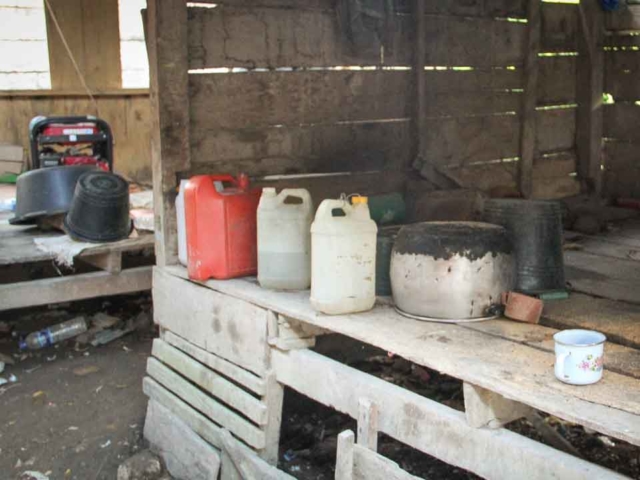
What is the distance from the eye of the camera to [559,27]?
5836 millimetres

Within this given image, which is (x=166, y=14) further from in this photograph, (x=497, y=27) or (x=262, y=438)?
(x=497, y=27)

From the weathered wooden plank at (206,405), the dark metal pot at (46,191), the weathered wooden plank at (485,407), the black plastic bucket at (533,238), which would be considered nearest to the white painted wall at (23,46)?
the dark metal pot at (46,191)

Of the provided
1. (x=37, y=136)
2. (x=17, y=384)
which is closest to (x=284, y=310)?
(x=17, y=384)

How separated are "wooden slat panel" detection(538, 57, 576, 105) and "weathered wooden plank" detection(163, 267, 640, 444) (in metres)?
3.06

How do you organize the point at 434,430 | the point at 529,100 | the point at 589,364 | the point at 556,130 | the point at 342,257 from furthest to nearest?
the point at 556,130 → the point at 529,100 → the point at 342,257 → the point at 434,430 → the point at 589,364

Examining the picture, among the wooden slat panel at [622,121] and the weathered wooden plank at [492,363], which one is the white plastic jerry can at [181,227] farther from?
the wooden slat panel at [622,121]

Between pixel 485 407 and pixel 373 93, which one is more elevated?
pixel 373 93

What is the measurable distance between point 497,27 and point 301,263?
8.57 feet

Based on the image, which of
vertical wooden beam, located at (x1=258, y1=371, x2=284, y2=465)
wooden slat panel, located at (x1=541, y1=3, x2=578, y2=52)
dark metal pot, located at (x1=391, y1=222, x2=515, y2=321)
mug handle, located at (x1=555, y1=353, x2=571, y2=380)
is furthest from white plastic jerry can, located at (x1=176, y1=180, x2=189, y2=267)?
wooden slat panel, located at (x1=541, y1=3, x2=578, y2=52)

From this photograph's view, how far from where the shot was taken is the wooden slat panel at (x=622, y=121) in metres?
6.15

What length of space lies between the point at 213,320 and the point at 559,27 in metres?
3.47

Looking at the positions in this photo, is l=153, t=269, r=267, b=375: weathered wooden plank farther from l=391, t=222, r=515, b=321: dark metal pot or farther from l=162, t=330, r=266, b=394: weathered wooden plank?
l=391, t=222, r=515, b=321: dark metal pot

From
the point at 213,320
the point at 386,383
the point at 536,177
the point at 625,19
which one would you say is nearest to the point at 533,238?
the point at 386,383

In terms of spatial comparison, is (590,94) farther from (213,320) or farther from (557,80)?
(213,320)
